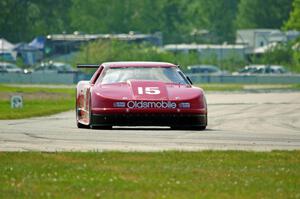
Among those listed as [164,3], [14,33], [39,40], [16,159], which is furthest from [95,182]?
[164,3]

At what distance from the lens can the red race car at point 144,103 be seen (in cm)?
2294

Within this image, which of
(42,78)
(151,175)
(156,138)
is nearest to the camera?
(151,175)

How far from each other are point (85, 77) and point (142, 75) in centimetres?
5048

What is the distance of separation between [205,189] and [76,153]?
363cm

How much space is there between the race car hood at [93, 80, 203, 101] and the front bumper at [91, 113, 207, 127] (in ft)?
0.97

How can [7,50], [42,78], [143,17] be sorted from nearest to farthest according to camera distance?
[42,78]
[7,50]
[143,17]

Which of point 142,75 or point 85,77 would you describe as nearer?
point 142,75

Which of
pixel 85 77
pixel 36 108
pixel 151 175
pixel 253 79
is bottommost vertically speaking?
pixel 253 79

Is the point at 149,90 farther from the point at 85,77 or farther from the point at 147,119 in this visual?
the point at 85,77

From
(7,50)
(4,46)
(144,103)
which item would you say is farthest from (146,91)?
(7,50)

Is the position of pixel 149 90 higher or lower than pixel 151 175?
lower

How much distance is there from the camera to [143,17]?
412ft

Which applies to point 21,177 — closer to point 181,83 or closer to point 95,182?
point 95,182

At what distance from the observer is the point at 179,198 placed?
1305cm
